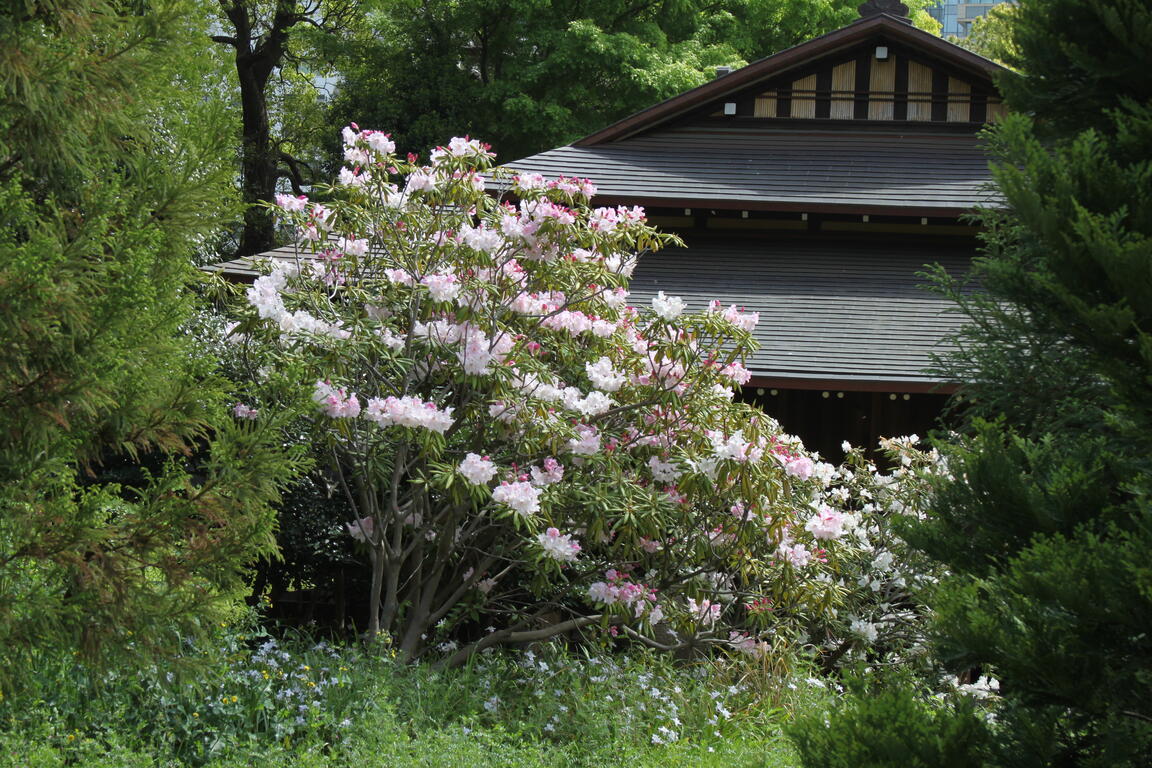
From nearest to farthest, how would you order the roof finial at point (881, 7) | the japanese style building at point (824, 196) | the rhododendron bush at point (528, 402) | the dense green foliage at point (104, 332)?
the dense green foliage at point (104, 332)
the rhododendron bush at point (528, 402)
the japanese style building at point (824, 196)
the roof finial at point (881, 7)

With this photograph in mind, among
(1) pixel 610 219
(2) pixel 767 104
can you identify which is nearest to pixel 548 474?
(1) pixel 610 219

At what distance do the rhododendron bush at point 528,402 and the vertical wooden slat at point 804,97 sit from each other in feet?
25.7

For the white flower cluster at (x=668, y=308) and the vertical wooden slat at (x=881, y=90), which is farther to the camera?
the vertical wooden slat at (x=881, y=90)

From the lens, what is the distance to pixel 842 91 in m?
14.2

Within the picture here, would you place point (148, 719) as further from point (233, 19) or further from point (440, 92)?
point (233, 19)

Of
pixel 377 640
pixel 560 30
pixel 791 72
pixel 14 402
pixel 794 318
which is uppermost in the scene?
pixel 560 30

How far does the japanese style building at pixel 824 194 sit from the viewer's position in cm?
1137

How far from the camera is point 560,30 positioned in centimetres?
2141

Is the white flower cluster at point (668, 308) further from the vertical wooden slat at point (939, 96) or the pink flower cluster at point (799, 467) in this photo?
the vertical wooden slat at point (939, 96)

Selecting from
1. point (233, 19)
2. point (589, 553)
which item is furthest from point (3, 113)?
point (233, 19)

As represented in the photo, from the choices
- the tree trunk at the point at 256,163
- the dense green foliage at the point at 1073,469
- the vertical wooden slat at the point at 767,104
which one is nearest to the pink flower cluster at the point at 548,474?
the dense green foliage at the point at 1073,469

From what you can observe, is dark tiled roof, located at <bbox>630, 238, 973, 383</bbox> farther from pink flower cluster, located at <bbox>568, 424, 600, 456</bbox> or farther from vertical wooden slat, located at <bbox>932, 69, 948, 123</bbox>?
pink flower cluster, located at <bbox>568, 424, 600, 456</bbox>

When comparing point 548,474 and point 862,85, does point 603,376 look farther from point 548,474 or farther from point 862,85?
point 862,85

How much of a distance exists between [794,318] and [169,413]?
8.36 metres
